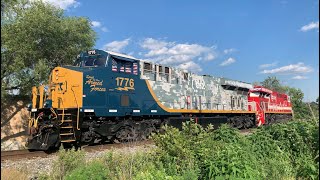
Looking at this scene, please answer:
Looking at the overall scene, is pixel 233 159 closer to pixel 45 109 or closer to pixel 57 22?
pixel 45 109

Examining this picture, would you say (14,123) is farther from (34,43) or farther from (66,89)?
(66,89)

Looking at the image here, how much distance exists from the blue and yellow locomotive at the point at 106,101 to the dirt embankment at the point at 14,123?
305 inches

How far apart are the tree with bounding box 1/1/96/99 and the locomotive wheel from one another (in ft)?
24.9

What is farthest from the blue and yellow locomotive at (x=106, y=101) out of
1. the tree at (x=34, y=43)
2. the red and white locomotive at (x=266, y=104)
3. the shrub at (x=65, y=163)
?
the red and white locomotive at (x=266, y=104)

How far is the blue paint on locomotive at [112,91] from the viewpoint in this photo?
13.4 meters

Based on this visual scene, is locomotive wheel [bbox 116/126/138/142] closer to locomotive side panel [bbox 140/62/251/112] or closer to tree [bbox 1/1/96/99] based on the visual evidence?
locomotive side panel [bbox 140/62/251/112]

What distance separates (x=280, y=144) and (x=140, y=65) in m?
8.61

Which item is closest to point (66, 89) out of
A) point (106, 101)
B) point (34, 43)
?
point (106, 101)

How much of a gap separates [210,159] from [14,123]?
17867 millimetres

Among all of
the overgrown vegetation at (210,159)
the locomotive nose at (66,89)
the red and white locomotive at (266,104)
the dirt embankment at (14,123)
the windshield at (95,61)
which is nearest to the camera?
the overgrown vegetation at (210,159)

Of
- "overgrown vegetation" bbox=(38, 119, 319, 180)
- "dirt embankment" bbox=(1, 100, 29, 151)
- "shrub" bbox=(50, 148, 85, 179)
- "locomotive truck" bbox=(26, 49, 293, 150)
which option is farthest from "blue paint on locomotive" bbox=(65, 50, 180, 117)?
"dirt embankment" bbox=(1, 100, 29, 151)

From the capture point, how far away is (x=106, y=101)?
45.5ft

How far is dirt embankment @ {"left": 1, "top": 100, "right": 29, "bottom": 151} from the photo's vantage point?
65.7 feet

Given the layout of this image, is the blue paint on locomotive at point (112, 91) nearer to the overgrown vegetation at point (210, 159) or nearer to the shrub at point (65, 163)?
the shrub at point (65, 163)
